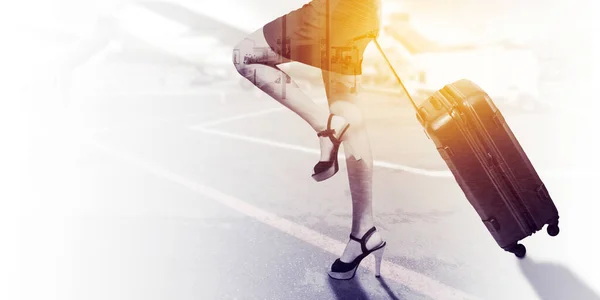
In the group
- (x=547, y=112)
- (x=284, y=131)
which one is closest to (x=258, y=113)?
(x=284, y=131)

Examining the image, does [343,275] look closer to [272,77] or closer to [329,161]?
[329,161]

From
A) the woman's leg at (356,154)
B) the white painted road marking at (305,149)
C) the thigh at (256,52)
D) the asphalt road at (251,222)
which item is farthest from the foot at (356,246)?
the white painted road marking at (305,149)

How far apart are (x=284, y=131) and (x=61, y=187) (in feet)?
6.85

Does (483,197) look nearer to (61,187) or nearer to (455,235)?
(455,235)

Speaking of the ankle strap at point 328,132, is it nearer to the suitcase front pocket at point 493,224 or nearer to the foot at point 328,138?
the foot at point 328,138

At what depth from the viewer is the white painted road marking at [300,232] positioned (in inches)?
73.7

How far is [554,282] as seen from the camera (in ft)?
6.40

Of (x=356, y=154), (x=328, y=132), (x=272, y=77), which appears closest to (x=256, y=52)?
(x=272, y=77)

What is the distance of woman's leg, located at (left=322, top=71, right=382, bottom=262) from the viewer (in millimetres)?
1882

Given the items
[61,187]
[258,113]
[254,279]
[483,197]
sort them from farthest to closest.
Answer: [258,113], [61,187], [254,279], [483,197]

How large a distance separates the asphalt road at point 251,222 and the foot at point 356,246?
11 cm

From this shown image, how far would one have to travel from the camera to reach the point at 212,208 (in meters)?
2.64

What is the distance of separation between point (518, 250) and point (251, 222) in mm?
1334

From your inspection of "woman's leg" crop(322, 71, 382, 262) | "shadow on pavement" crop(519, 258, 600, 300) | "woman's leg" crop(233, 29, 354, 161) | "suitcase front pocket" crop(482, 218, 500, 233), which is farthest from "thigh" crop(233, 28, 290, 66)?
"shadow on pavement" crop(519, 258, 600, 300)
